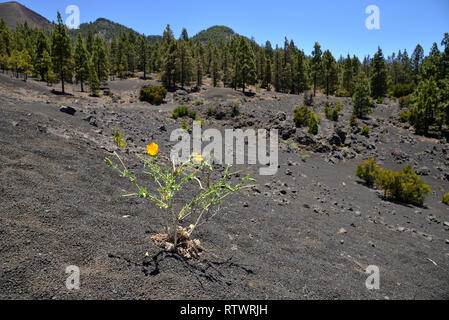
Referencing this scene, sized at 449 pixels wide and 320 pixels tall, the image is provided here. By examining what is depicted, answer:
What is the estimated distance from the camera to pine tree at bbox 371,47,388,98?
136ft

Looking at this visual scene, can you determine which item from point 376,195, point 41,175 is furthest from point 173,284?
point 376,195

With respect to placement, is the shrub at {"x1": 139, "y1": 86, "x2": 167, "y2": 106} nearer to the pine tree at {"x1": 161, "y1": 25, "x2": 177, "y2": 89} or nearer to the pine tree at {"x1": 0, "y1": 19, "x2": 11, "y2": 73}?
the pine tree at {"x1": 161, "y1": 25, "x2": 177, "y2": 89}

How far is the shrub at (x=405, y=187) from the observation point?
1123cm

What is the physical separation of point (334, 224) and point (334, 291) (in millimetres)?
3781

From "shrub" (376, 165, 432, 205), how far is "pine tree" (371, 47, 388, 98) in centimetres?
3717

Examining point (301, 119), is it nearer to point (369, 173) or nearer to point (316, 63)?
point (369, 173)

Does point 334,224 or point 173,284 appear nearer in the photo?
point 173,284

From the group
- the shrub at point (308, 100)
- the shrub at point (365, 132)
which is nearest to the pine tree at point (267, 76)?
the shrub at point (308, 100)

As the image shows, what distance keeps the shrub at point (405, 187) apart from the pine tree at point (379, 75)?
37.2 m

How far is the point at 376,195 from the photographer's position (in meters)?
11.9

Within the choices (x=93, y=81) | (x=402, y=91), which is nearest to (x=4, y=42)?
(x=93, y=81)

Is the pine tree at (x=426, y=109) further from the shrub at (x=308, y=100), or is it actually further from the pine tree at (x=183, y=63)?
the pine tree at (x=183, y=63)
